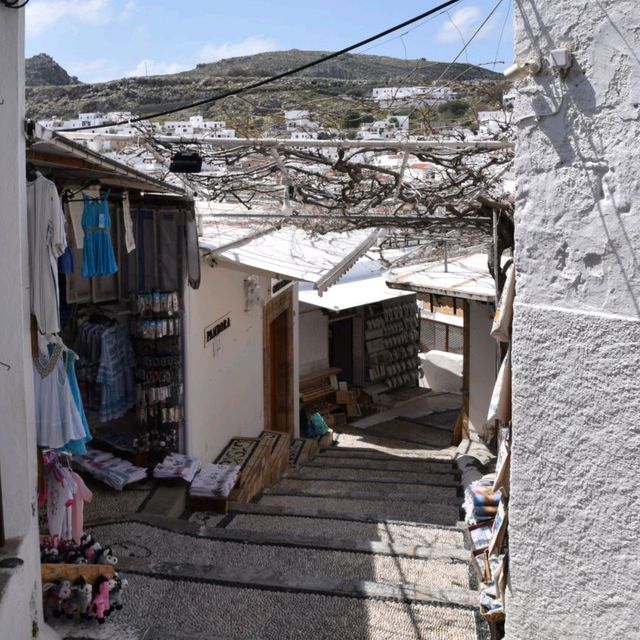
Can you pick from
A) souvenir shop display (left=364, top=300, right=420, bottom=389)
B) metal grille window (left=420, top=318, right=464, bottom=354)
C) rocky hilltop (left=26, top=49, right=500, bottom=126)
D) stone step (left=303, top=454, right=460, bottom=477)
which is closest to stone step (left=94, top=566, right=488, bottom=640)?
rocky hilltop (left=26, top=49, right=500, bottom=126)

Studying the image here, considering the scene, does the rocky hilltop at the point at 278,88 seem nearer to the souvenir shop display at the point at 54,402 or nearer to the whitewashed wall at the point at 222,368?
the whitewashed wall at the point at 222,368

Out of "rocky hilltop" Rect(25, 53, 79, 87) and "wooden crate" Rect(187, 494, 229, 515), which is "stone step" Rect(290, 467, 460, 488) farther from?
"rocky hilltop" Rect(25, 53, 79, 87)

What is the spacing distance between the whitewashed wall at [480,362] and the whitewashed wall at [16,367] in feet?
29.3

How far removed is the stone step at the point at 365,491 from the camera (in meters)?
9.02

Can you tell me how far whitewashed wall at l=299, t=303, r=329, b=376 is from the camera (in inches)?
693

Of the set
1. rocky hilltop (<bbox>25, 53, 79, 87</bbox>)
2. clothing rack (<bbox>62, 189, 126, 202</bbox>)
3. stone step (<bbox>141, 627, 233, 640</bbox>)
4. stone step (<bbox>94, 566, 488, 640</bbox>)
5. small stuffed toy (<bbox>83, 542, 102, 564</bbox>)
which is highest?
rocky hilltop (<bbox>25, 53, 79, 87</bbox>)

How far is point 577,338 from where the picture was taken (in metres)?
3.38

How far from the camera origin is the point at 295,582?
5.23 m

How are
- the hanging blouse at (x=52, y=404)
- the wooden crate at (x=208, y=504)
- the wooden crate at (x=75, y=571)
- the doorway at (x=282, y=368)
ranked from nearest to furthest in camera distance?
the wooden crate at (x=75, y=571)
the hanging blouse at (x=52, y=404)
the wooden crate at (x=208, y=504)
the doorway at (x=282, y=368)

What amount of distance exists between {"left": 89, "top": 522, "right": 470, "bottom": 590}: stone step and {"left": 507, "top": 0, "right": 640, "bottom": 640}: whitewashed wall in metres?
1.98

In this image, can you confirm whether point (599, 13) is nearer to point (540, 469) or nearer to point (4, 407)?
point (540, 469)

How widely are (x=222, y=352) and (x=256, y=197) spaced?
2.05m

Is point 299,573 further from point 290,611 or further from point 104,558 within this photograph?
point 104,558

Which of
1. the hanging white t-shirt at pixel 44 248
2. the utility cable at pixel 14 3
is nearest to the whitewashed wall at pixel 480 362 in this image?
the hanging white t-shirt at pixel 44 248
